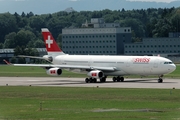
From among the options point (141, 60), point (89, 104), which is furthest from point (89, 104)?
point (141, 60)

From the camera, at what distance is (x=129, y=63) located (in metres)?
80.3

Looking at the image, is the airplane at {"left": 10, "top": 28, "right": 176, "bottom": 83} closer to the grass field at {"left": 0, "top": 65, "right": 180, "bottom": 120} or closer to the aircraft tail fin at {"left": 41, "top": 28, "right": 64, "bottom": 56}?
the aircraft tail fin at {"left": 41, "top": 28, "right": 64, "bottom": 56}

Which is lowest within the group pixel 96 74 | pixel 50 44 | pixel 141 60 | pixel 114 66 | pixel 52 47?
pixel 96 74

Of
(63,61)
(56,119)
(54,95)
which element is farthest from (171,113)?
(63,61)

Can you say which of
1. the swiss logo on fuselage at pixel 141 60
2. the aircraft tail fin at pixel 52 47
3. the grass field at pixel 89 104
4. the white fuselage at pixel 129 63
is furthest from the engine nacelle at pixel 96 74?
the grass field at pixel 89 104

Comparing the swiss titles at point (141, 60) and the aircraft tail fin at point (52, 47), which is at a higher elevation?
the aircraft tail fin at point (52, 47)

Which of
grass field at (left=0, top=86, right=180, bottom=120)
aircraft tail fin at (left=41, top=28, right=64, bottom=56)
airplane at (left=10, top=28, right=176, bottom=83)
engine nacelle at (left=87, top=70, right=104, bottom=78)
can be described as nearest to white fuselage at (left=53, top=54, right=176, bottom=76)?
airplane at (left=10, top=28, right=176, bottom=83)

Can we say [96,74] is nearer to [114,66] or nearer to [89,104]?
[114,66]

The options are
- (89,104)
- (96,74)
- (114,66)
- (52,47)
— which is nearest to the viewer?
(89,104)

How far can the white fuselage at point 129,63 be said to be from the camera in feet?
255

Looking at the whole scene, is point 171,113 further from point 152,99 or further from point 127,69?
point 127,69

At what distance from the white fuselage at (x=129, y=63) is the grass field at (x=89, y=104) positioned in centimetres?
1544

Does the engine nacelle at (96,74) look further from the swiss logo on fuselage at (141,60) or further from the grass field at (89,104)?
the grass field at (89,104)

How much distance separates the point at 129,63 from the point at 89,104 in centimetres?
3179
